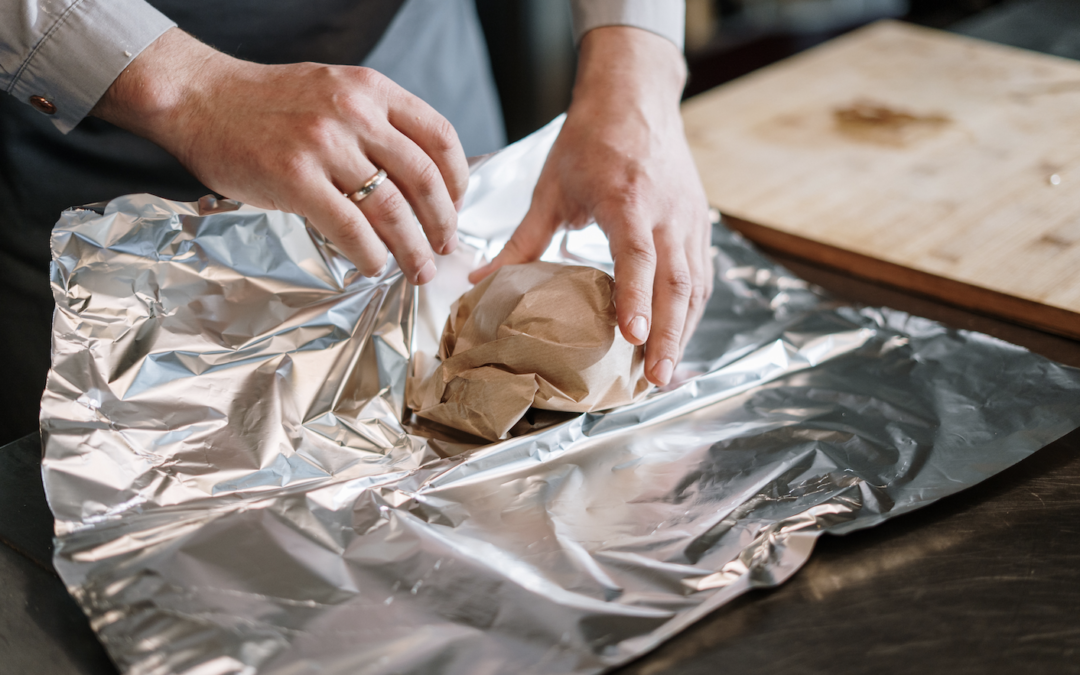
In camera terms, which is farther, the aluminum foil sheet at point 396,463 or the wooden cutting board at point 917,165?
the wooden cutting board at point 917,165

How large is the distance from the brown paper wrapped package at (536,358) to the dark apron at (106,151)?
44cm

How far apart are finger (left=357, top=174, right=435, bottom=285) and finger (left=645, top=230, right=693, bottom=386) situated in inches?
8.9

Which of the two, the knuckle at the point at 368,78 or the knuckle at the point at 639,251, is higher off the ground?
the knuckle at the point at 368,78

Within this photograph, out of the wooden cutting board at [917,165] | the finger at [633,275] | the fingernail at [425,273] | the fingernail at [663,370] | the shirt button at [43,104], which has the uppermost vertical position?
the shirt button at [43,104]

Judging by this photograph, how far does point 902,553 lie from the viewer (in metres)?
0.63

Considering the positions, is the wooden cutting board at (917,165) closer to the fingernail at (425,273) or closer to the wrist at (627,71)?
the wrist at (627,71)

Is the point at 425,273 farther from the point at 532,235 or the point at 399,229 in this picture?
the point at 532,235

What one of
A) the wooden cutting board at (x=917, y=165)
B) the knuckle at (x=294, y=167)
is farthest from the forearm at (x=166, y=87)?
the wooden cutting board at (x=917, y=165)

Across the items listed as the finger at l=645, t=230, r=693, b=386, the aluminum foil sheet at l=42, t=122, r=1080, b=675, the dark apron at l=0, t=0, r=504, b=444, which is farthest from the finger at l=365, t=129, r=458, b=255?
the dark apron at l=0, t=0, r=504, b=444

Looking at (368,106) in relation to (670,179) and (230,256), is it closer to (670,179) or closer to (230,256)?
(230,256)

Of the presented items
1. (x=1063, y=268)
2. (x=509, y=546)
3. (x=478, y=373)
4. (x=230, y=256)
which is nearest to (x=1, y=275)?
(x=230, y=256)

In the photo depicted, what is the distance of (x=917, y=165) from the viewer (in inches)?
49.5

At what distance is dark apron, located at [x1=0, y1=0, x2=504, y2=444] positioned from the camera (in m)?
0.88

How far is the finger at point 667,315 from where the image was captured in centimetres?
75
